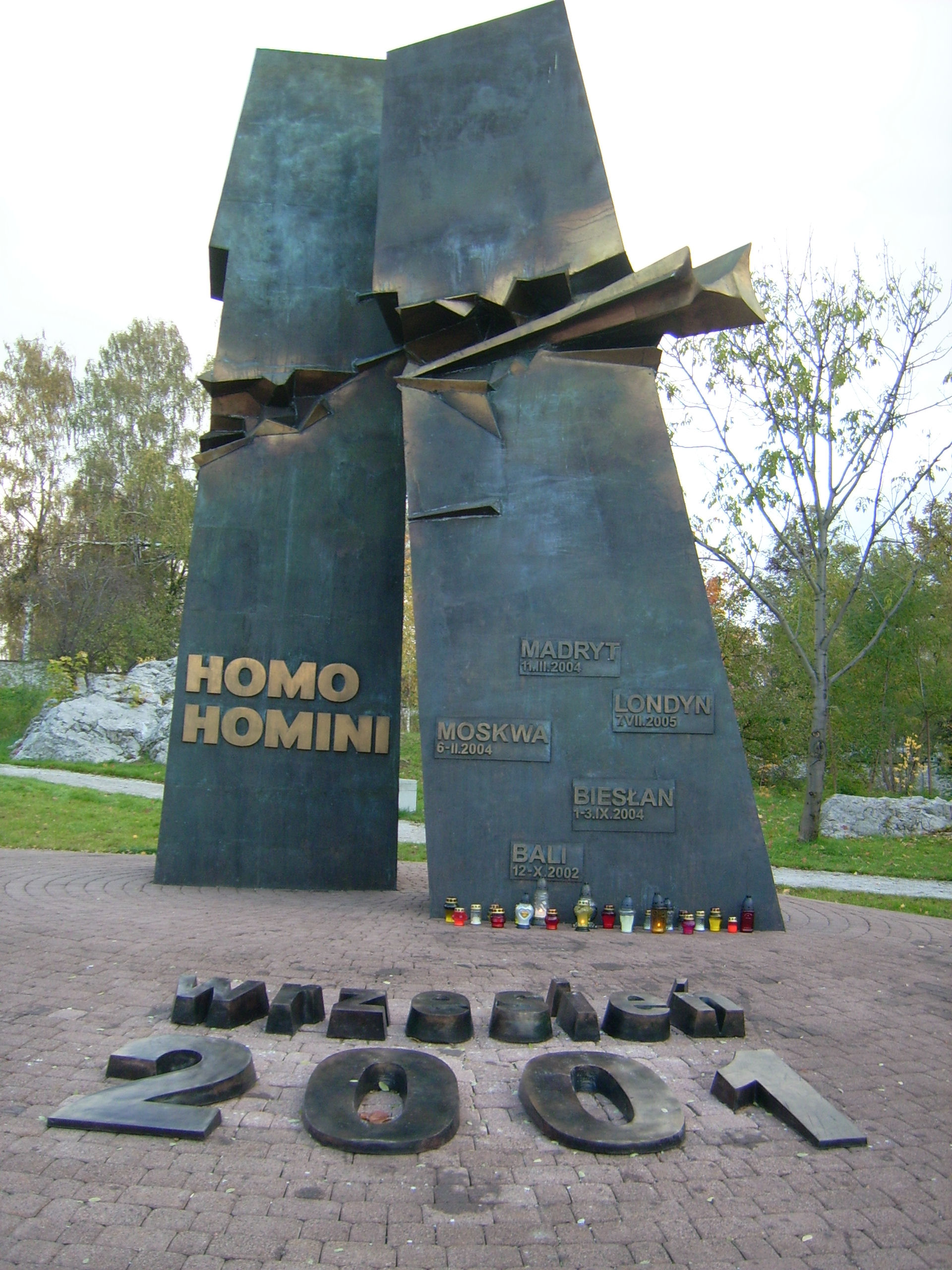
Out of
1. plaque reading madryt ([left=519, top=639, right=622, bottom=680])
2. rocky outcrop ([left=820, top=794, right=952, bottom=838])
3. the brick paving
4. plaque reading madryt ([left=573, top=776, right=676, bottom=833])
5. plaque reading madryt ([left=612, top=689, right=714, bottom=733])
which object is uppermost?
plaque reading madryt ([left=519, top=639, right=622, bottom=680])

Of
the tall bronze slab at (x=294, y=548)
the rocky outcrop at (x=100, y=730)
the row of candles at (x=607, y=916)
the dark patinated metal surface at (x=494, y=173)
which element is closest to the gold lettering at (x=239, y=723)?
the tall bronze slab at (x=294, y=548)

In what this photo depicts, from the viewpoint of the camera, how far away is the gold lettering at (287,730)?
1017 cm

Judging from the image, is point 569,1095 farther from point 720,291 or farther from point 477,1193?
point 720,291

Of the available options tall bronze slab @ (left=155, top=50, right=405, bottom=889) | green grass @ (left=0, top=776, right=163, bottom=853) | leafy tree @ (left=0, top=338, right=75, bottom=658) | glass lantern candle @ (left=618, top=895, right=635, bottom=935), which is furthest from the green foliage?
glass lantern candle @ (left=618, top=895, right=635, bottom=935)

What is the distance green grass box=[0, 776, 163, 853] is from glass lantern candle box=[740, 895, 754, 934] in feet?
26.5

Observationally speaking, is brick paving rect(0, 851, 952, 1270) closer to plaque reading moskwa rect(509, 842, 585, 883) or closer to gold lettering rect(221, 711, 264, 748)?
plaque reading moskwa rect(509, 842, 585, 883)

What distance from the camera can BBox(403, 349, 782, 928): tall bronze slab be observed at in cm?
812

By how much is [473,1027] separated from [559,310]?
652 centimetres

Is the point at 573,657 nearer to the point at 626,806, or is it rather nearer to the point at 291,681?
the point at 626,806

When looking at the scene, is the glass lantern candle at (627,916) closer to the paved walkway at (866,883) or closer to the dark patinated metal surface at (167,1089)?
the dark patinated metal surface at (167,1089)

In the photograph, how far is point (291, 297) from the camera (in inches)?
431

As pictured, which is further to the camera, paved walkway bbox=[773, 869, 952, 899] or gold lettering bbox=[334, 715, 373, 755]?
paved walkway bbox=[773, 869, 952, 899]

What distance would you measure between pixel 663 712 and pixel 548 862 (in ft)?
5.45

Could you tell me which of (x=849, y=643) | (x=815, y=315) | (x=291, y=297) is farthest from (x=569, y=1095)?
(x=849, y=643)
